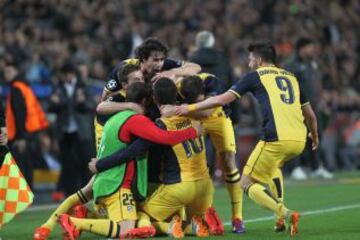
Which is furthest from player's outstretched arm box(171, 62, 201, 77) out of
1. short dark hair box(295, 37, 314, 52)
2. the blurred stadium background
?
short dark hair box(295, 37, 314, 52)

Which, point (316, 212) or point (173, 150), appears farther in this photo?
point (316, 212)

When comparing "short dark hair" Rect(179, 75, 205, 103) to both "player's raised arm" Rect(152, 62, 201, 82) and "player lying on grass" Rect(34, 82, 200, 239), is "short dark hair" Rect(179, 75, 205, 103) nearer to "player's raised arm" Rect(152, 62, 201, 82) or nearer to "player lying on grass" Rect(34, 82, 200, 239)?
"player's raised arm" Rect(152, 62, 201, 82)

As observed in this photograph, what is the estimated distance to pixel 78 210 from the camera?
11125mm

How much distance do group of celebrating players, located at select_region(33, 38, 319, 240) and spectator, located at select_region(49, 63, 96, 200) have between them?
A: 5876mm

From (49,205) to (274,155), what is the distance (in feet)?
20.5

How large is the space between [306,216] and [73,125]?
5609mm

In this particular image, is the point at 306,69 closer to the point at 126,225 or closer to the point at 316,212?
the point at 316,212

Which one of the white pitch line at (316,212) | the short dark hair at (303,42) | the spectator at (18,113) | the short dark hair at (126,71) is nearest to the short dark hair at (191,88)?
the short dark hair at (126,71)

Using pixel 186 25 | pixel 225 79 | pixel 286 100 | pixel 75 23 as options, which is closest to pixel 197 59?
pixel 225 79

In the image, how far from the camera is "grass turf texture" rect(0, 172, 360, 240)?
1098cm

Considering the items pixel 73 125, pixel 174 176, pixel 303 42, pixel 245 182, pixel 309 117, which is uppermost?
pixel 303 42

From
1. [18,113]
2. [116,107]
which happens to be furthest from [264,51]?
[18,113]

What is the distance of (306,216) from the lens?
13.0 metres

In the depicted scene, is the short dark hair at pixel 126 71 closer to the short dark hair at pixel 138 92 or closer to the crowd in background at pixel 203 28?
the short dark hair at pixel 138 92
